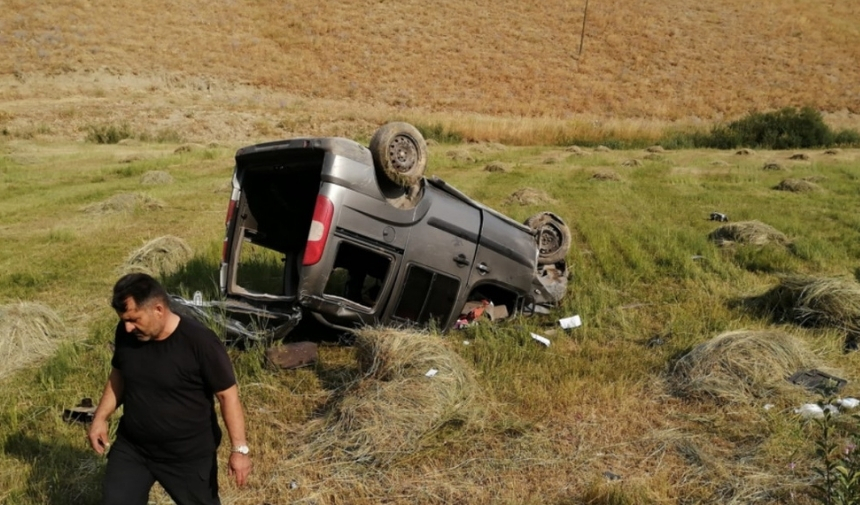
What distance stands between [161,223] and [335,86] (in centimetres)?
3158

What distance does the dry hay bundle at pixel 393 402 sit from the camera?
14.8ft

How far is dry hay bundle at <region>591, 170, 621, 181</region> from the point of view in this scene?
17.8 meters

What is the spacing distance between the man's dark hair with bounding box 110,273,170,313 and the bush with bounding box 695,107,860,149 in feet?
92.5

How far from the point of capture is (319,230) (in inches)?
211

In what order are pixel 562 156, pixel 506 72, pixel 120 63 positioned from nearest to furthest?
pixel 562 156 < pixel 120 63 < pixel 506 72

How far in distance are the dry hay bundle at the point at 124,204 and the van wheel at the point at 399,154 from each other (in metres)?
9.44

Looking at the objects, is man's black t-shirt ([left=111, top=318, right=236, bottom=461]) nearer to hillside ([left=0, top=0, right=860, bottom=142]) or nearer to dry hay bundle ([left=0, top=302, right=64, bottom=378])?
dry hay bundle ([left=0, top=302, right=64, bottom=378])

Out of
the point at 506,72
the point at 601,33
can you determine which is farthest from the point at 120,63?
the point at 601,33

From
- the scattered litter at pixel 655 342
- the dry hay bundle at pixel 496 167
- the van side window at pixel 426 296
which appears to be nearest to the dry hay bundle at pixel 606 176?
the dry hay bundle at pixel 496 167

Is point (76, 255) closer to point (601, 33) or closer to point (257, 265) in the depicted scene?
point (257, 265)

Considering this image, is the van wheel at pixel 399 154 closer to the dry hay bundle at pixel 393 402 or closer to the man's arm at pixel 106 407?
the dry hay bundle at pixel 393 402

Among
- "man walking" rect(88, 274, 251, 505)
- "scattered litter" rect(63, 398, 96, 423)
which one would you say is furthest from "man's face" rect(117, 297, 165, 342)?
"scattered litter" rect(63, 398, 96, 423)

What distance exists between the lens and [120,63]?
39375 mm

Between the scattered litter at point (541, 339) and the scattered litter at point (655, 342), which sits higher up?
the scattered litter at point (655, 342)
